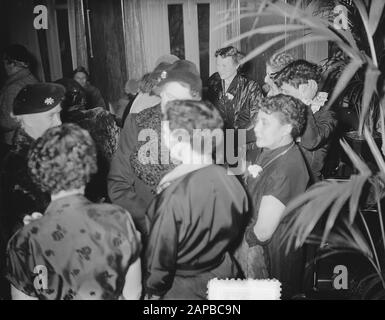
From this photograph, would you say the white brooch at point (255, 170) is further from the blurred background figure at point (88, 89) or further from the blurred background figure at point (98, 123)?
the blurred background figure at point (88, 89)

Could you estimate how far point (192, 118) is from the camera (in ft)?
4.09

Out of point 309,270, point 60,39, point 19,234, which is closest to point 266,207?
point 309,270

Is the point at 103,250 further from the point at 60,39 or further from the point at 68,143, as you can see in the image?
the point at 60,39

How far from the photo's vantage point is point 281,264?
1.71 metres

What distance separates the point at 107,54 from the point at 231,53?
70 centimetres

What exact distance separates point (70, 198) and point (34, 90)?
2.20 ft

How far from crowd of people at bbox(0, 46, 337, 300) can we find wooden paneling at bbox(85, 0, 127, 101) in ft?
0.25

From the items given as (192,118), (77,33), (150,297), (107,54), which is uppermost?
(77,33)

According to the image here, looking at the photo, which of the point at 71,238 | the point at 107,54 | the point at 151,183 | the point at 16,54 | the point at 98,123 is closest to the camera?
the point at 71,238

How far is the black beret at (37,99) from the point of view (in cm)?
153

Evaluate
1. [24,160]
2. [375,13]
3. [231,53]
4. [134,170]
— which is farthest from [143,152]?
[375,13]

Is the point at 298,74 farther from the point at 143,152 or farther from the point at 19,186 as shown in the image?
the point at 19,186

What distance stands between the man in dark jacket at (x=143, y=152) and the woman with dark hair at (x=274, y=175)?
0.32 m

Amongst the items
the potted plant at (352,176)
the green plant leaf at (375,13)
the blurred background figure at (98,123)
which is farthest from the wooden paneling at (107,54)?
the green plant leaf at (375,13)
